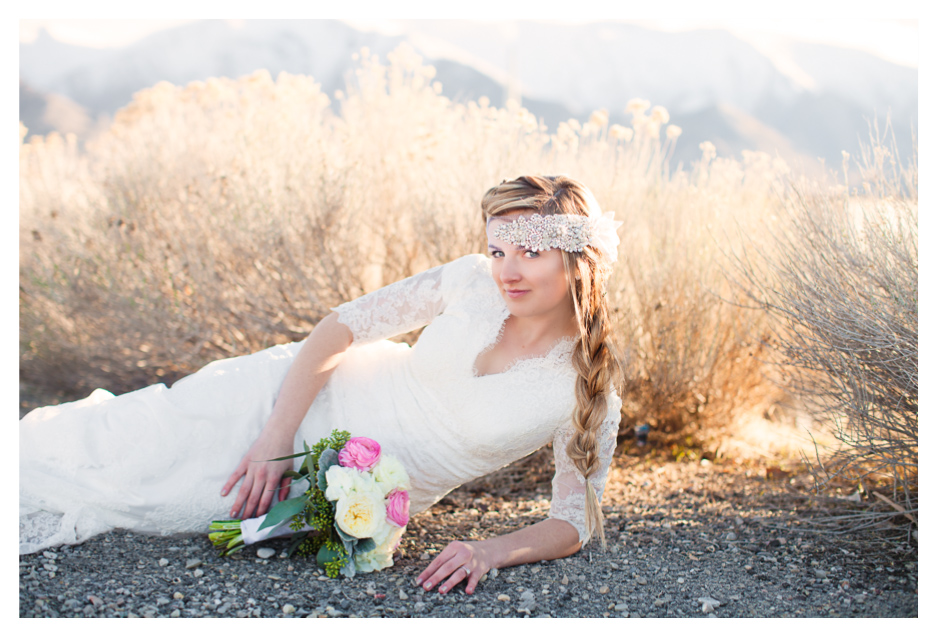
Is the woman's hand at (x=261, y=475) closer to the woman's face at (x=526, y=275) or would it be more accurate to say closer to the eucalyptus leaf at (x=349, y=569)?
the eucalyptus leaf at (x=349, y=569)

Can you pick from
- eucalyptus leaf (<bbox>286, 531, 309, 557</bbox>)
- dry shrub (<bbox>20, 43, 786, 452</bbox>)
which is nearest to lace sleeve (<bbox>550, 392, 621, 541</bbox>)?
eucalyptus leaf (<bbox>286, 531, 309, 557</bbox>)

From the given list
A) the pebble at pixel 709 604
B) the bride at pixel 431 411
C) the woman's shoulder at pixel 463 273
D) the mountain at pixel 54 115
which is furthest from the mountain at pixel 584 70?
the pebble at pixel 709 604

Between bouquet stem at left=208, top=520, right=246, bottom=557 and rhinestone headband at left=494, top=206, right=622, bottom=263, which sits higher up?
rhinestone headband at left=494, top=206, right=622, bottom=263

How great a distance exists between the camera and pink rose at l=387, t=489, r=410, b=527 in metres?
1.97

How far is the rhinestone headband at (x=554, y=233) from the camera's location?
6.24ft

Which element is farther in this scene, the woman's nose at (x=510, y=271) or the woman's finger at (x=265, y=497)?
the woman's finger at (x=265, y=497)

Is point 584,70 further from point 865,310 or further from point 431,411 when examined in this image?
point 431,411

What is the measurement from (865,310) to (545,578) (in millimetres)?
1463

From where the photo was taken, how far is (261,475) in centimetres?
209

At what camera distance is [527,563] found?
2094 millimetres

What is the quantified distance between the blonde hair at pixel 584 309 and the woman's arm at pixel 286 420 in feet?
2.27

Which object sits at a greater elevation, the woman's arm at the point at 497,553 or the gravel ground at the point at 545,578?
the woman's arm at the point at 497,553

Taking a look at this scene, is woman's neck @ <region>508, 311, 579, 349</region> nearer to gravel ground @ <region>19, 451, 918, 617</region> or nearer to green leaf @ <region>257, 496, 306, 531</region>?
gravel ground @ <region>19, 451, 918, 617</region>

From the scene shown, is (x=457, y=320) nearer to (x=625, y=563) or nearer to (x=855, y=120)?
(x=625, y=563)
